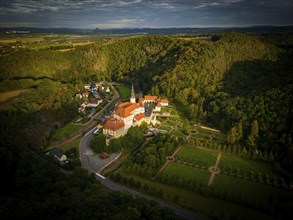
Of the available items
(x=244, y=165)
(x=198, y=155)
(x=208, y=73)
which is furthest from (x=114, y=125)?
(x=208, y=73)

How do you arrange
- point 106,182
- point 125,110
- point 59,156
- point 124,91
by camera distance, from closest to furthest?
point 106,182, point 59,156, point 125,110, point 124,91

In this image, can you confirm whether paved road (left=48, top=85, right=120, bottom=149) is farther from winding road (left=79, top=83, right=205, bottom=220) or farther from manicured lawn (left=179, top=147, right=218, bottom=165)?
manicured lawn (left=179, top=147, right=218, bottom=165)

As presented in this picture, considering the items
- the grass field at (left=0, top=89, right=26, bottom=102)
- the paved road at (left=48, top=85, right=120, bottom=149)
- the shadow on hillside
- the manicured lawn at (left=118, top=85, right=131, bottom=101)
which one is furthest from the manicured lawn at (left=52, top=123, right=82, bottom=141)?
the shadow on hillside

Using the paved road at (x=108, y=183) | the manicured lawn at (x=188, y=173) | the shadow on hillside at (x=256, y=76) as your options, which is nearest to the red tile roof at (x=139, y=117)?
the paved road at (x=108, y=183)

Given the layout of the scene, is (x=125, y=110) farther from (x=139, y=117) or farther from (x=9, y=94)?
(x=9, y=94)

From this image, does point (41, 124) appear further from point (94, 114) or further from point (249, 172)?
point (249, 172)

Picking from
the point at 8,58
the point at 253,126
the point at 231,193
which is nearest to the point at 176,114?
the point at 253,126
